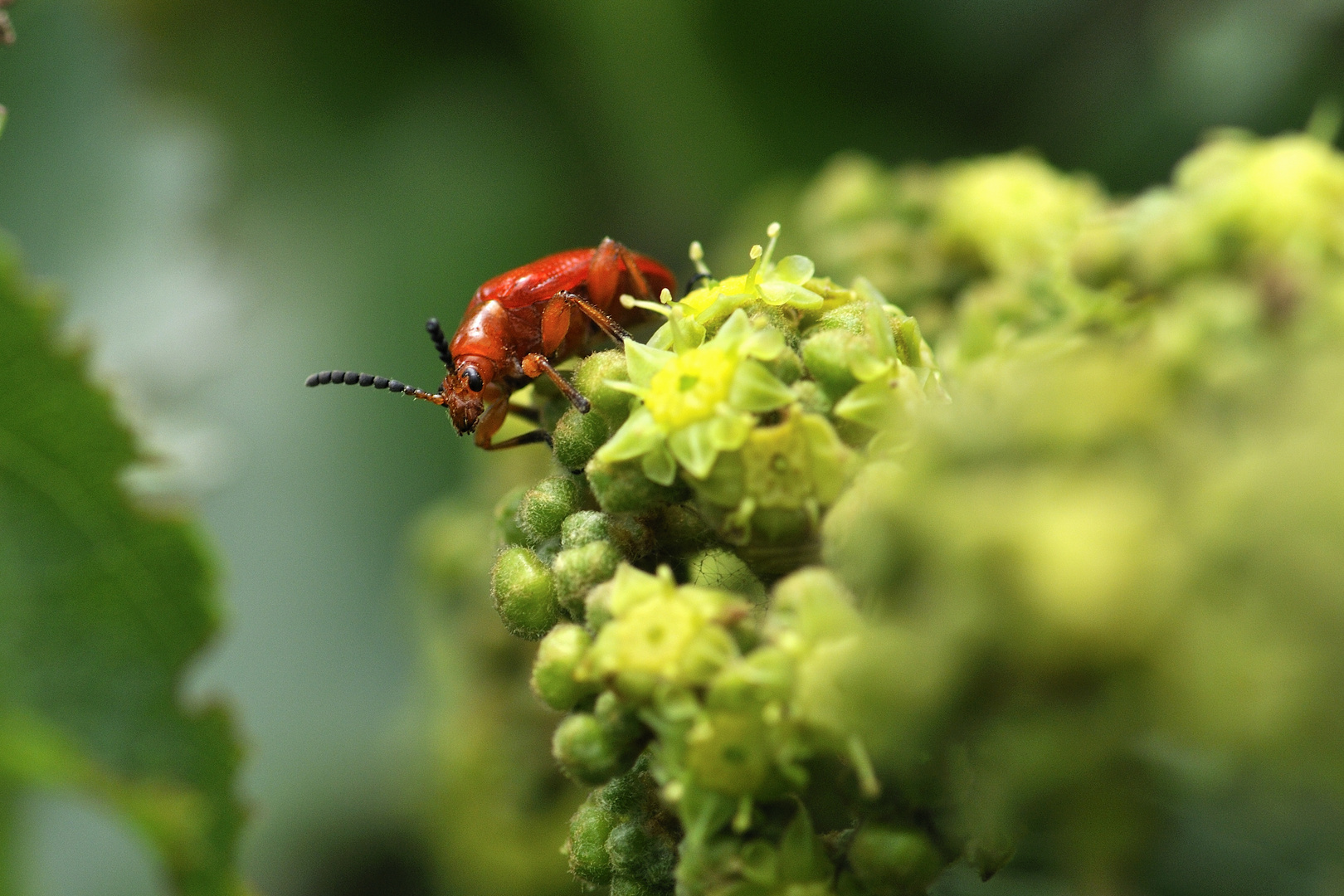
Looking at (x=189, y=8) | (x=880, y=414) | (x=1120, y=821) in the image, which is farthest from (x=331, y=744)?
(x=1120, y=821)

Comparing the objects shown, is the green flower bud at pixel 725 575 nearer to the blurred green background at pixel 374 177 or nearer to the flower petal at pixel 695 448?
the flower petal at pixel 695 448

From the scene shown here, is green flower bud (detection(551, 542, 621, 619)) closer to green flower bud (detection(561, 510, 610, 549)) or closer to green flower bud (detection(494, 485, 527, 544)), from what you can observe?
green flower bud (detection(561, 510, 610, 549))

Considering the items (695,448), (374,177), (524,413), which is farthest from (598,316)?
(374,177)

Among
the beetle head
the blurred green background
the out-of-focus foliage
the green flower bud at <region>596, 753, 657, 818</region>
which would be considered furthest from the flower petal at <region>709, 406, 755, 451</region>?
the blurred green background

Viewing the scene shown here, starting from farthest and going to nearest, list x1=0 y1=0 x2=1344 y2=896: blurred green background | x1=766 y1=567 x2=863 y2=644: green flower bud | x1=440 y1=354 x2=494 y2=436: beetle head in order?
1. x1=0 y1=0 x2=1344 y2=896: blurred green background
2. x1=440 y1=354 x2=494 y2=436: beetle head
3. x1=766 y1=567 x2=863 y2=644: green flower bud

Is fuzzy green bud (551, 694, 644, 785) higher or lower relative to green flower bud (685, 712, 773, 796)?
higher
